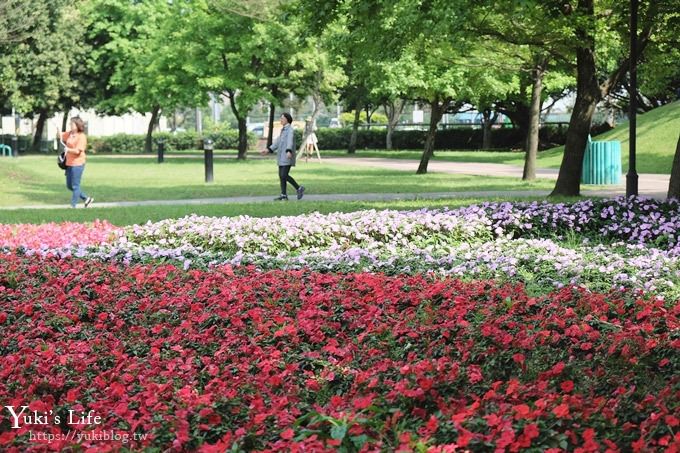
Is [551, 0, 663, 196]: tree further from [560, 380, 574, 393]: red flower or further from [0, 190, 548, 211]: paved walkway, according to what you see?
[560, 380, 574, 393]: red flower

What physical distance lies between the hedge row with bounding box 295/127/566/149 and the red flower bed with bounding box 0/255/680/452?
4420 cm

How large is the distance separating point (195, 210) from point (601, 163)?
1115 centimetres

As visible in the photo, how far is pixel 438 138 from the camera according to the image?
5509cm

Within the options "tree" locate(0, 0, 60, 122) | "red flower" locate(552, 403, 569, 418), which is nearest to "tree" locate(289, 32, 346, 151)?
"tree" locate(0, 0, 60, 122)

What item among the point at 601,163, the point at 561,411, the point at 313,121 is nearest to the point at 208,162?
the point at 601,163

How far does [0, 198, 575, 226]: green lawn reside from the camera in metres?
14.4

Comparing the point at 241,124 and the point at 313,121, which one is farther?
the point at 241,124

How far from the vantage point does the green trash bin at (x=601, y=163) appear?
22.4 meters

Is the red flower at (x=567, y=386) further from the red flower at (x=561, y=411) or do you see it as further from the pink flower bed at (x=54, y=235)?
the pink flower bed at (x=54, y=235)

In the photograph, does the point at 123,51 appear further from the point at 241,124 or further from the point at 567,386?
the point at 567,386

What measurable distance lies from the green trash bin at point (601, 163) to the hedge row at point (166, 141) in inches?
1521

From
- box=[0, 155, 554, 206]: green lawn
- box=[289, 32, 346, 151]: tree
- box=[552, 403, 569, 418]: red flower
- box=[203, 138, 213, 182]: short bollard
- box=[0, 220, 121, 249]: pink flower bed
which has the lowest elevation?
Answer: box=[552, 403, 569, 418]: red flower

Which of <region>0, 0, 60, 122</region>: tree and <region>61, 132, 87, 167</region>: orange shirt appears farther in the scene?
<region>0, 0, 60, 122</region>: tree

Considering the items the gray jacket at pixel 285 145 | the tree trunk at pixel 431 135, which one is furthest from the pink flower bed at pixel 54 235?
the tree trunk at pixel 431 135
